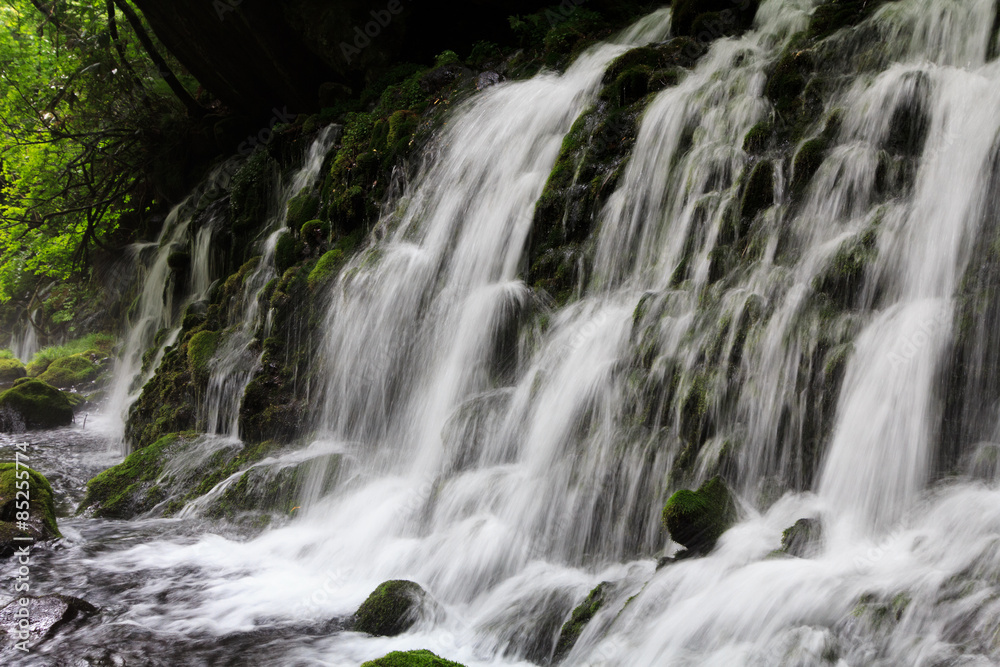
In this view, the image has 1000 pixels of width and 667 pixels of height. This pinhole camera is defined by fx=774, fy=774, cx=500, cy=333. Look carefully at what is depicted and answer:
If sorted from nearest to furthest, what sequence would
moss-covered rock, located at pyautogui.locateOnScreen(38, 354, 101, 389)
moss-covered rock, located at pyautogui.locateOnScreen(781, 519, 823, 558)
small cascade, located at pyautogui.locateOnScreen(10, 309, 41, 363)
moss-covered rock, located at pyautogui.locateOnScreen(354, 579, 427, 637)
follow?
moss-covered rock, located at pyautogui.locateOnScreen(781, 519, 823, 558), moss-covered rock, located at pyautogui.locateOnScreen(354, 579, 427, 637), moss-covered rock, located at pyautogui.locateOnScreen(38, 354, 101, 389), small cascade, located at pyautogui.locateOnScreen(10, 309, 41, 363)

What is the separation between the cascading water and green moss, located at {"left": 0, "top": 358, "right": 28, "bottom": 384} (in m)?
12.6

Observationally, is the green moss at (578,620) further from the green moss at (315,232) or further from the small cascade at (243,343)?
the green moss at (315,232)

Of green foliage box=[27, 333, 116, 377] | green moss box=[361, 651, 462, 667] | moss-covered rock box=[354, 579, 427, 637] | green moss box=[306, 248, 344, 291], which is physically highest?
green moss box=[306, 248, 344, 291]

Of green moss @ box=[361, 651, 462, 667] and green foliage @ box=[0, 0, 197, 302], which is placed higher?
green foliage @ box=[0, 0, 197, 302]

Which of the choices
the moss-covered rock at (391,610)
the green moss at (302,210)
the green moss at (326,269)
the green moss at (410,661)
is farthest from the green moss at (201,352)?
the green moss at (410,661)

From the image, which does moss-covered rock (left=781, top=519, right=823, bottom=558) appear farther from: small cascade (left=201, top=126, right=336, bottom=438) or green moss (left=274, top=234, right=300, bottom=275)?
green moss (left=274, top=234, right=300, bottom=275)

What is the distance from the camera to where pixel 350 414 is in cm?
798

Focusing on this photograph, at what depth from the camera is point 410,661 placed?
3.55 m

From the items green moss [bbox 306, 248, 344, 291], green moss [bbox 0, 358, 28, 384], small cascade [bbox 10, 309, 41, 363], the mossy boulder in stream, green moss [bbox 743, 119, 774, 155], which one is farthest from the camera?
small cascade [bbox 10, 309, 41, 363]

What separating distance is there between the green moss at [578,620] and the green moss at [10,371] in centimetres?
1710

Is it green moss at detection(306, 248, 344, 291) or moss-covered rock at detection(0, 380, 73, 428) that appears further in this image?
moss-covered rock at detection(0, 380, 73, 428)

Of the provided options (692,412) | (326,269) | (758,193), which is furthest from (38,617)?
(758,193)

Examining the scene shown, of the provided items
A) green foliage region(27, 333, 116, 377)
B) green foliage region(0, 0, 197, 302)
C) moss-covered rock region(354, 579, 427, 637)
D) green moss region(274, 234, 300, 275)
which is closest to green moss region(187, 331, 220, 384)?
green moss region(274, 234, 300, 275)

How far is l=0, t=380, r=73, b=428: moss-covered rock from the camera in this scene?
12.3 metres
